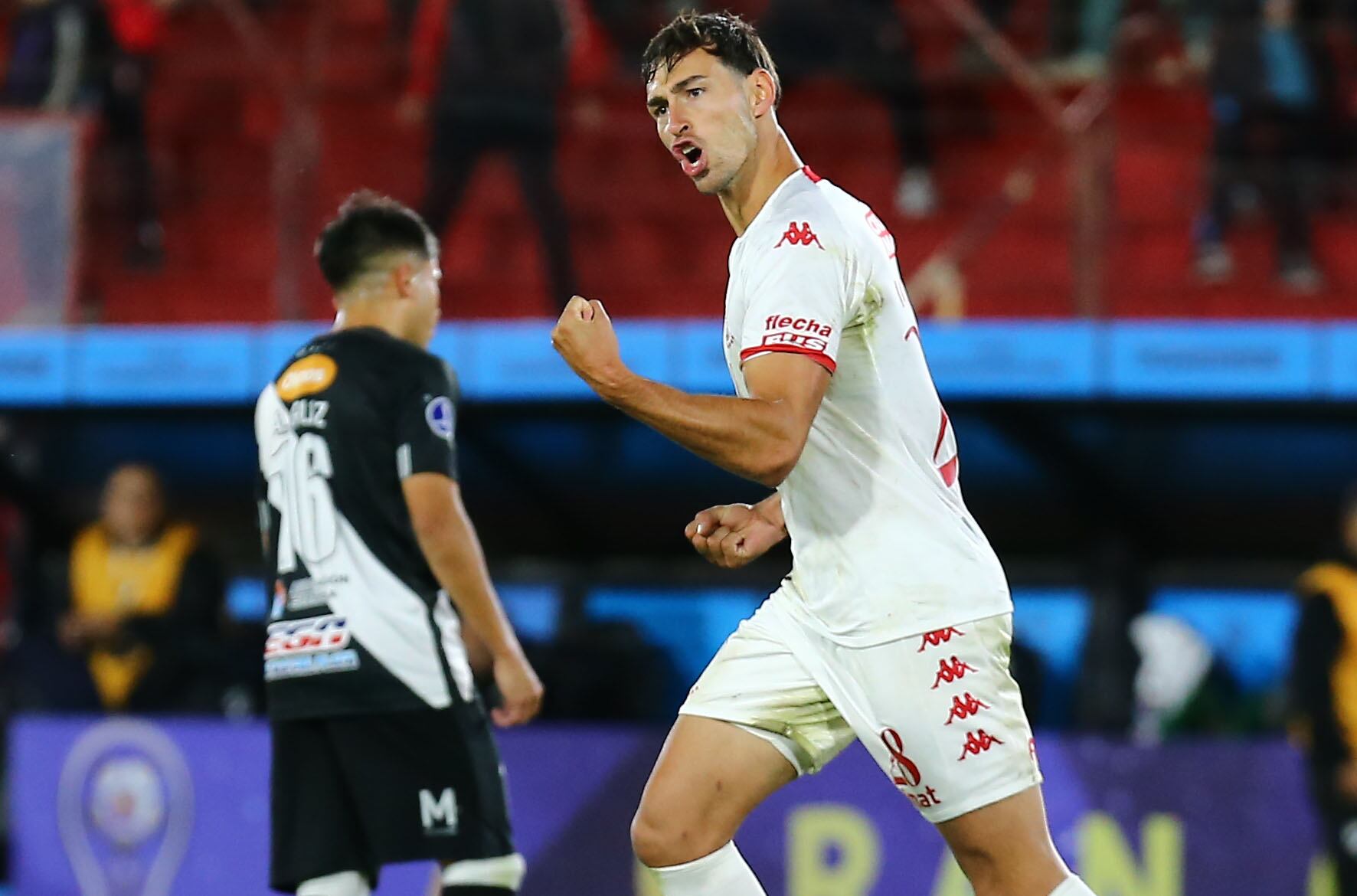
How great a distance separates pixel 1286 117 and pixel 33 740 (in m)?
6.00

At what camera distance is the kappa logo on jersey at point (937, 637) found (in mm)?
3727

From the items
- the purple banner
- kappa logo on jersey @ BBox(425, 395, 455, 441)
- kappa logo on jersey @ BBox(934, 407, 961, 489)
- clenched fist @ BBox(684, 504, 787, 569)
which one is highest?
kappa logo on jersey @ BBox(425, 395, 455, 441)

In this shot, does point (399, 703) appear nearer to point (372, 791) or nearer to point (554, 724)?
point (372, 791)

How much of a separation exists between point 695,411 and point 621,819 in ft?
14.9

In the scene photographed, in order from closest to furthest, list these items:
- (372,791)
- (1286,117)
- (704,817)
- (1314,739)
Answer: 1. (704,817)
2. (372,791)
3. (1314,739)
4. (1286,117)

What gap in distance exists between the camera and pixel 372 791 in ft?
15.6

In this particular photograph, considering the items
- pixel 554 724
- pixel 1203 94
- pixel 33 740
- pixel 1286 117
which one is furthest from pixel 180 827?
pixel 1203 94

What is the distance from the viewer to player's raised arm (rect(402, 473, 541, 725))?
4766 millimetres

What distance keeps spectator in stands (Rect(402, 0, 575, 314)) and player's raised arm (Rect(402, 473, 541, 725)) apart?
3985 mm

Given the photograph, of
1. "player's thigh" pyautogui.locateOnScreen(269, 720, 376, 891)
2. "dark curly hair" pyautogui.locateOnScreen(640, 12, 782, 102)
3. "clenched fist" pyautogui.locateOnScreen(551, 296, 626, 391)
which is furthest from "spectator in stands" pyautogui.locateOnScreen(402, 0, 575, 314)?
"clenched fist" pyautogui.locateOnScreen(551, 296, 626, 391)

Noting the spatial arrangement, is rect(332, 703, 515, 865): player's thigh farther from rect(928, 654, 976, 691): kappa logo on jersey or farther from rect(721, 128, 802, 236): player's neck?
rect(721, 128, 802, 236): player's neck

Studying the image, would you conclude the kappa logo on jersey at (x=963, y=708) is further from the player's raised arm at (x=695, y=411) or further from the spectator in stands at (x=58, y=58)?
the spectator in stands at (x=58, y=58)

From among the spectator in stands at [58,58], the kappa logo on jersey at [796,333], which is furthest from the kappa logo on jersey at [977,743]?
the spectator in stands at [58,58]

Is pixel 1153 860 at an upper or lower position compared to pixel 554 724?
lower
